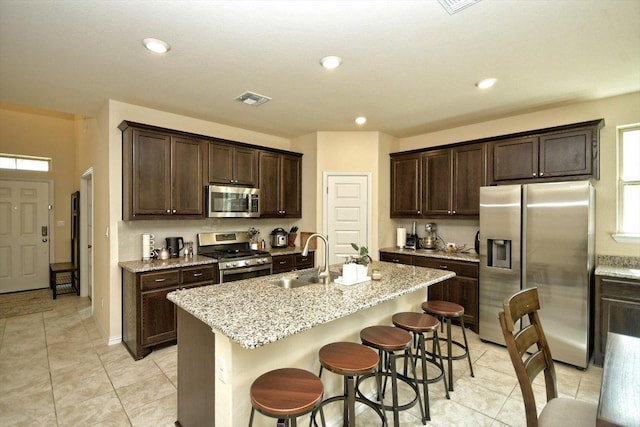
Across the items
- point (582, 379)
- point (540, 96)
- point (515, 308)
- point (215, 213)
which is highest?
point (540, 96)

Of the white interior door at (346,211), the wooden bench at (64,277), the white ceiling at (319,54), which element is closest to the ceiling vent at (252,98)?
the white ceiling at (319,54)

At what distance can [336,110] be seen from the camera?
3709 millimetres

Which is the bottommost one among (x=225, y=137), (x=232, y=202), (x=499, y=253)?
(x=499, y=253)

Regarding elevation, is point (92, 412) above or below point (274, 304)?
below

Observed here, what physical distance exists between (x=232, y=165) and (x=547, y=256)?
12.7ft

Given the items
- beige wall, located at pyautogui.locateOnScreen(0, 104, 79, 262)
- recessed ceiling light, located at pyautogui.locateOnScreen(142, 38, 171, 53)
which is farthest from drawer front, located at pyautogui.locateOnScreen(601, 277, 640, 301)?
beige wall, located at pyautogui.locateOnScreen(0, 104, 79, 262)

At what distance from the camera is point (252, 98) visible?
3322 millimetres

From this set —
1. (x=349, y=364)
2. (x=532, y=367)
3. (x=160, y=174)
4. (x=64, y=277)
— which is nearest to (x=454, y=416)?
(x=532, y=367)

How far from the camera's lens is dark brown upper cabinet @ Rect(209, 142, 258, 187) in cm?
394

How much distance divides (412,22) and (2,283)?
7562mm

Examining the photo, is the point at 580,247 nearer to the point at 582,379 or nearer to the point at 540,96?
the point at 582,379

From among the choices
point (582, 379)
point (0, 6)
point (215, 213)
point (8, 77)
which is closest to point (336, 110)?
point (215, 213)

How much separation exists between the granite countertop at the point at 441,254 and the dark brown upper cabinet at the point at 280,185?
162 cm

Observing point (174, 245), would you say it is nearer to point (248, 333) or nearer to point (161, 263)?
point (161, 263)
